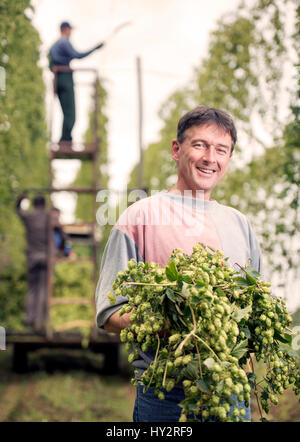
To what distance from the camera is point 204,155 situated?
1.90 m

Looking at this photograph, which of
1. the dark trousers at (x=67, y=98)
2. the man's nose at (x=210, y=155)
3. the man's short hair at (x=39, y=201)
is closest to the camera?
the man's nose at (x=210, y=155)

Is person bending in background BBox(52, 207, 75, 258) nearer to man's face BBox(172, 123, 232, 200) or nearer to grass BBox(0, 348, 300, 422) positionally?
grass BBox(0, 348, 300, 422)

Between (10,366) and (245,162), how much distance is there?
201 inches

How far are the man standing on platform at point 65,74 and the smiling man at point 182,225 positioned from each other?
2.34 m

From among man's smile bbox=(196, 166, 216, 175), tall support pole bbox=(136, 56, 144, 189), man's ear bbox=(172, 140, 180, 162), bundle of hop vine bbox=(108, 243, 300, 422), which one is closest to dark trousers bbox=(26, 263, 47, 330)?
tall support pole bbox=(136, 56, 144, 189)

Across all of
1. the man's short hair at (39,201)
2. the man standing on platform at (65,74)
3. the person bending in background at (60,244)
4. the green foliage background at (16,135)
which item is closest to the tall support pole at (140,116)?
the green foliage background at (16,135)

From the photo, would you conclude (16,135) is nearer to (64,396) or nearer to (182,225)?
(64,396)

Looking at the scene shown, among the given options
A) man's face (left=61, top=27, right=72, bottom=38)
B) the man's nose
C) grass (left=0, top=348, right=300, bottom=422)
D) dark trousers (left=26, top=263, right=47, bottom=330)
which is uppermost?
man's face (left=61, top=27, right=72, bottom=38)

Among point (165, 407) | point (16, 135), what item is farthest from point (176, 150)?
point (16, 135)

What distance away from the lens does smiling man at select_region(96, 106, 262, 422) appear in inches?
69.4

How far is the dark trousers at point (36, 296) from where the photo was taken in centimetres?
737

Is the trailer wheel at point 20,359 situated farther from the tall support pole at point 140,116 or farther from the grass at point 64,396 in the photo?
the tall support pole at point 140,116

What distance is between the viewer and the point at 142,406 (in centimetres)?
180

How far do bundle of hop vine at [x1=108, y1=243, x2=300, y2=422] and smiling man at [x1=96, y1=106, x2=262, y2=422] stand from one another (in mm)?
246
